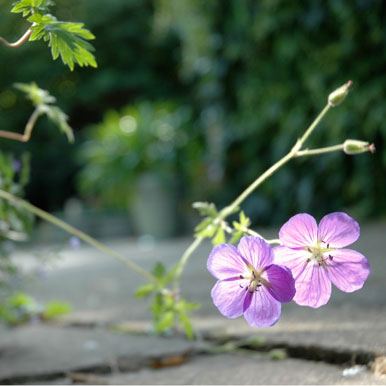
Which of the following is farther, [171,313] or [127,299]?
[127,299]

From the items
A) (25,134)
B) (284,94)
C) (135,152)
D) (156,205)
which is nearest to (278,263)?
(25,134)

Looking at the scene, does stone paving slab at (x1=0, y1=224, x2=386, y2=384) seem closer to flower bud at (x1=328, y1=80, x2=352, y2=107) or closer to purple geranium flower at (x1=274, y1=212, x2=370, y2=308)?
purple geranium flower at (x1=274, y1=212, x2=370, y2=308)

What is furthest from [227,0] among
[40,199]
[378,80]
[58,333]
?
[40,199]

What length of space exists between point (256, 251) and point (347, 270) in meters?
0.10

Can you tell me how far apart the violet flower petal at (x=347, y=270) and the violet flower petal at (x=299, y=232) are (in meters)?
0.03

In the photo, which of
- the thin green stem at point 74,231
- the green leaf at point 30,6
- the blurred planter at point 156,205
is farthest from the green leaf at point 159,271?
the blurred planter at point 156,205

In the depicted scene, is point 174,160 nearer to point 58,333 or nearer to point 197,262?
point 197,262

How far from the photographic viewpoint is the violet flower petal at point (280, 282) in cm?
53

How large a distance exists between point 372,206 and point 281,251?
2745 millimetres

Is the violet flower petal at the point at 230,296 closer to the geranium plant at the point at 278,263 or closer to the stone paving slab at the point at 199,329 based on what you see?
the geranium plant at the point at 278,263

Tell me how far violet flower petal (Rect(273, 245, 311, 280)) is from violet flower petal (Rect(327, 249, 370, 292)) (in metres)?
0.03

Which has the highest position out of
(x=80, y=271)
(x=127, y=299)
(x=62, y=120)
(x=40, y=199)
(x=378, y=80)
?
(x=40, y=199)

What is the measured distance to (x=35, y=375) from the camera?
85 cm

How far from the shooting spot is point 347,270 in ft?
1.79
